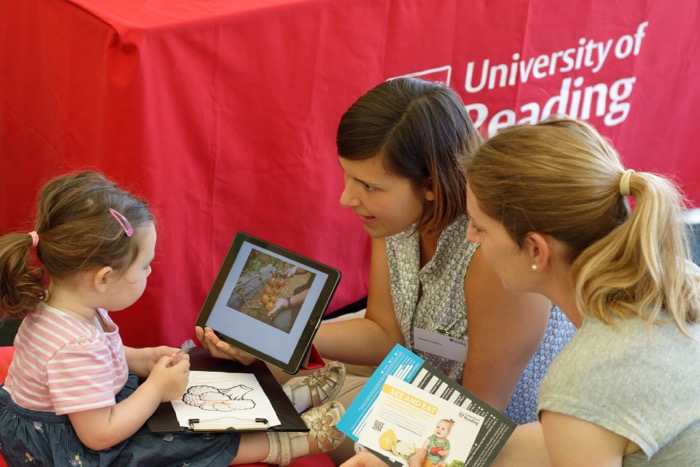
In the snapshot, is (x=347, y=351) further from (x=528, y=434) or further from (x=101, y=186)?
(x=101, y=186)

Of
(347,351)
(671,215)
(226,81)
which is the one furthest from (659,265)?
(226,81)

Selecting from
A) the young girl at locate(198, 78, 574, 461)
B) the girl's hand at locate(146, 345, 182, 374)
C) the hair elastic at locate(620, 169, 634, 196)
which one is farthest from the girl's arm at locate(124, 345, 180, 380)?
the hair elastic at locate(620, 169, 634, 196)

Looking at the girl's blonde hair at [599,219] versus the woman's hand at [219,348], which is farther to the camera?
the woman's hand at [219,348]

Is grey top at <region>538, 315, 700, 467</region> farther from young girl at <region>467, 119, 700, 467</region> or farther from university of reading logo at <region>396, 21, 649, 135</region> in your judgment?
university of reading logo at <region>396, 21, 649, 135</region>

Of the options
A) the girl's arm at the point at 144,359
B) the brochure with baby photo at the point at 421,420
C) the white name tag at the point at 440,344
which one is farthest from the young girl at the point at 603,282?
the girl's arm at the point at 144,359

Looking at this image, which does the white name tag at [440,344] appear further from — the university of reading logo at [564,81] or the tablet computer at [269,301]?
the university of reading logo at [564,81]

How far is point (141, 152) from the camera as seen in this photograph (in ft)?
6.28

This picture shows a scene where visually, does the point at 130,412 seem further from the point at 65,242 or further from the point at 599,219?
the point at 599,219

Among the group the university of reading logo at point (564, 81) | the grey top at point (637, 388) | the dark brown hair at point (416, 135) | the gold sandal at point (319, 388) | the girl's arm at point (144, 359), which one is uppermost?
the university of reading logo at point (564, 81)

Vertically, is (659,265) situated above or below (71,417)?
above

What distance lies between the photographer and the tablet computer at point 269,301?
1740 millimetres

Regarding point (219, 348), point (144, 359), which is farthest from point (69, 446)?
point (219, 348)

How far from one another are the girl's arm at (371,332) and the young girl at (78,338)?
44 cm

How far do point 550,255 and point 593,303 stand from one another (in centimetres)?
11
